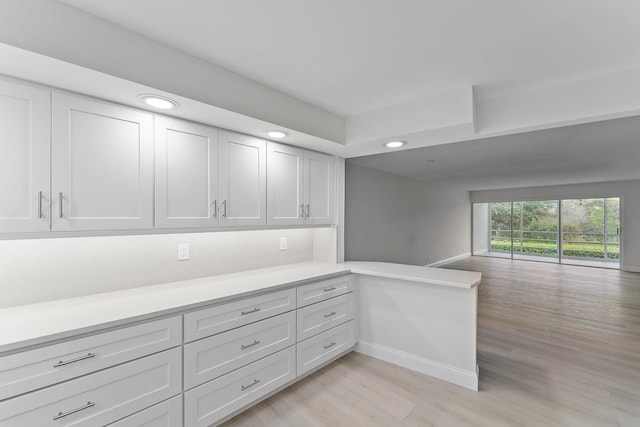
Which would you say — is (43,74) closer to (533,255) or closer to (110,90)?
(110,90)

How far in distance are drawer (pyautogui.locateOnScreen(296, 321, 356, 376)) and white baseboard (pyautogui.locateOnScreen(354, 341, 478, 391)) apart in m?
0.19

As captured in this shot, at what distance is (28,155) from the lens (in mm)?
1480

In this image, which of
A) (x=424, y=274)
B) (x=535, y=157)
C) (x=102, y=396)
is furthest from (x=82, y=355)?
(x=535, y=157)

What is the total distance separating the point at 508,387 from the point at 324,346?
5.16 ft

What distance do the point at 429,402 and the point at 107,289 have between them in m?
2.50

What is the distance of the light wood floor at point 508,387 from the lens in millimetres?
2072

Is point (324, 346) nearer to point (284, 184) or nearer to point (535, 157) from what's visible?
point (284, 184)

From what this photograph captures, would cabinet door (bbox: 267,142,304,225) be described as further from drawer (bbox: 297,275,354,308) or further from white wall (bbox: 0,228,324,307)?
drawer (bbox: 297,275,354,308)

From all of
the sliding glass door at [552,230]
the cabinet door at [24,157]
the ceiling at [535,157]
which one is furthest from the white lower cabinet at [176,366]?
the sliding glass door at [552,230]

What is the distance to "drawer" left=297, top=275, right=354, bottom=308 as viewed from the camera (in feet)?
8.12

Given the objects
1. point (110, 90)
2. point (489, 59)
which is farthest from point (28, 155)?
point (489, 59)

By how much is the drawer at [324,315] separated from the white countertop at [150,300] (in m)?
0.26

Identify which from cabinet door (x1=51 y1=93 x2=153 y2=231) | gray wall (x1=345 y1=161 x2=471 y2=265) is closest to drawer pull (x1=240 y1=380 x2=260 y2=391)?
cabinet door (x1=51 y1=93 x2=153 y2=231)

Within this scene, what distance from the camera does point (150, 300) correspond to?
1829mm
